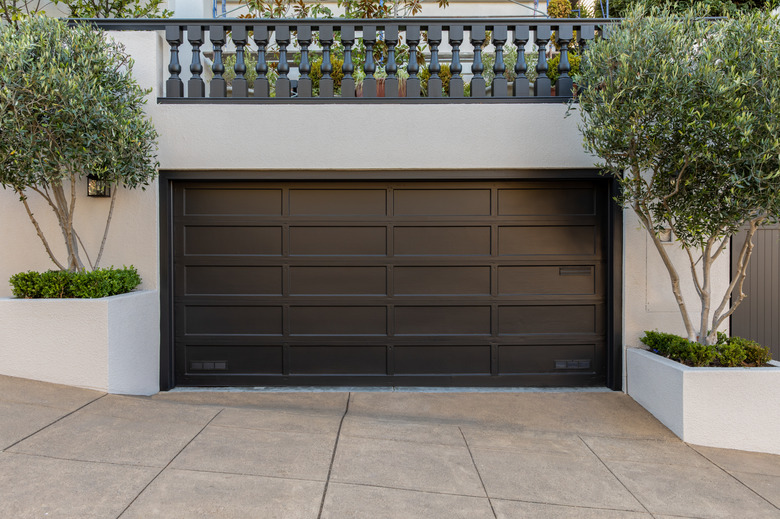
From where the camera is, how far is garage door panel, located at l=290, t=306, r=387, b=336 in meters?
5.00

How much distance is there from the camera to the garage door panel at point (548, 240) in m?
4.98

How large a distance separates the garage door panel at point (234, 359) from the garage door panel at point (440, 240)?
1.68 metres

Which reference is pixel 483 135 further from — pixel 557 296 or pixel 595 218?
pixel 557 296

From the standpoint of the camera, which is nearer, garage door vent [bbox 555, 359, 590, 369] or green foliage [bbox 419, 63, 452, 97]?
garage door vent [bbox 555, 359, 590, 369]

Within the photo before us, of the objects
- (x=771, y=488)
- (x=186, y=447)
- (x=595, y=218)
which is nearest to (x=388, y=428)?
(x=186, y=447)

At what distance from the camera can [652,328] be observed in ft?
15.9

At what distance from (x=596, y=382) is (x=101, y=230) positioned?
5237mm

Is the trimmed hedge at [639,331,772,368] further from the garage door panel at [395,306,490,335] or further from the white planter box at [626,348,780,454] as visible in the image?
the garage door panel at [395,306,490,335]

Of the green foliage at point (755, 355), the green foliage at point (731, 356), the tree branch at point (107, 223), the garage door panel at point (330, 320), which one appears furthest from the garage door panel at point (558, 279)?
the tree branch at point (107, 223)

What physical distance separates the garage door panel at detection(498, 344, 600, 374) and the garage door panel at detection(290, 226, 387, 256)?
1678 millimetres

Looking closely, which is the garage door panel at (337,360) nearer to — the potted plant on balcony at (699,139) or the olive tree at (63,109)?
the olive tree at (63,109)

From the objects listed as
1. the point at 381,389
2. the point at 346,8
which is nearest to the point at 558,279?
the point at 381,389

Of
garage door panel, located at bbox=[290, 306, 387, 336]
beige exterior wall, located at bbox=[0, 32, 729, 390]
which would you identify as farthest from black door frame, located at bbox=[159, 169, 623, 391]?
garage door panel, located at bbox=[290, 306, 387, 336]

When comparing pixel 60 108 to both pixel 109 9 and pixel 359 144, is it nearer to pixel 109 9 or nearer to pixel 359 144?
pixel 359 144
